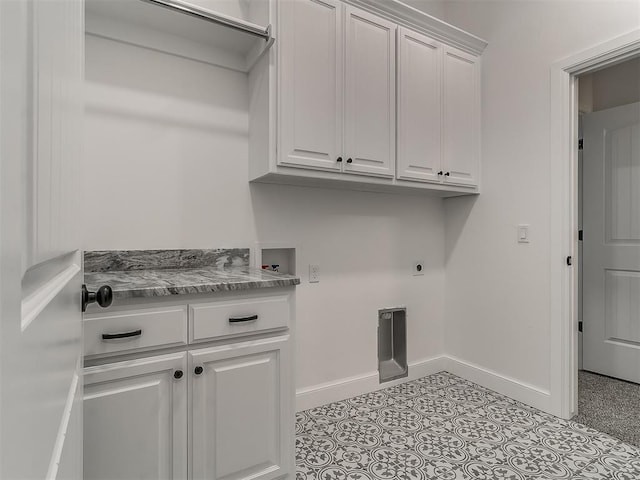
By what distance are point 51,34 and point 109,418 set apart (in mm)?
1218

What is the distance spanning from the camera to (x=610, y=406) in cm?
232

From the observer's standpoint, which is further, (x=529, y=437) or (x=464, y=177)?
(x=464, y=177)

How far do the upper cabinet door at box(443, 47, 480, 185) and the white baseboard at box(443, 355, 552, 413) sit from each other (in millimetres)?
1343

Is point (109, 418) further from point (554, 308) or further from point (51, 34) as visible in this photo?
point (554, 308)

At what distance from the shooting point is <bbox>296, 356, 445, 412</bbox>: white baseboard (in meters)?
2.27

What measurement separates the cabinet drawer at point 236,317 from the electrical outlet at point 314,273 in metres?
0.77

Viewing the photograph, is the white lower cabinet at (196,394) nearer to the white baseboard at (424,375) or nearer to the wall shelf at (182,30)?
the white baseboard at (424,375)

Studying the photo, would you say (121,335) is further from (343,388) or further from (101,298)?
(343,388)

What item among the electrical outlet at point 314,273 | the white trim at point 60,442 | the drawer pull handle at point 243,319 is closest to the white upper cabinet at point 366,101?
the electrical outlet at point 314,273

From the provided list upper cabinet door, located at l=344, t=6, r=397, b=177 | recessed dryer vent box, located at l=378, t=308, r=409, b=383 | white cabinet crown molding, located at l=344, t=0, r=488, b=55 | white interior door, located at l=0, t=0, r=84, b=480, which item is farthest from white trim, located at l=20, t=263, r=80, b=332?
recessed dryer vent box, located at l=378, t=308, r=409, b=383

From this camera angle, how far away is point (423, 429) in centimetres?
202

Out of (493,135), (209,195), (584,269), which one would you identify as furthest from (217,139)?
(584,269)

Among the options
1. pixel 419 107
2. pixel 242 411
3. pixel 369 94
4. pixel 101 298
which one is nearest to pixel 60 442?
pixel 101 298

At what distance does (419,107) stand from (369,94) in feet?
1.28
